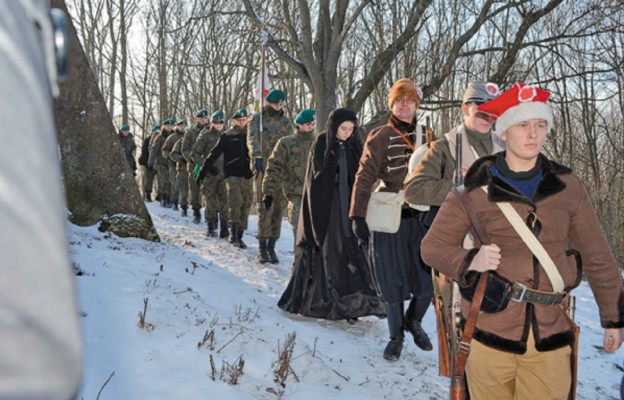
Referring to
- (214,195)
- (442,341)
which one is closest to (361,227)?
(442,341)

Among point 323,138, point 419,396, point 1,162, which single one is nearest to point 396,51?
point 323,138

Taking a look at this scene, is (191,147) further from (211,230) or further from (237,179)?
(237,179)

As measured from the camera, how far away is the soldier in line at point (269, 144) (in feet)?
27.5

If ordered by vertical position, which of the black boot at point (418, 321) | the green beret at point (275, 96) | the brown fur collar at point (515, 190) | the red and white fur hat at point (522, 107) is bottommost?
the black boot at point (418, 321)

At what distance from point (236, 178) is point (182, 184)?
507 cm

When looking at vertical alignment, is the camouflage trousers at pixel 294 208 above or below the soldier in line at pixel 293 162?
below

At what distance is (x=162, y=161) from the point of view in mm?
16281

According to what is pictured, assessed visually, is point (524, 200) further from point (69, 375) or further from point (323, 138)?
point (323, 138)

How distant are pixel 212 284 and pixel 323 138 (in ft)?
6.40

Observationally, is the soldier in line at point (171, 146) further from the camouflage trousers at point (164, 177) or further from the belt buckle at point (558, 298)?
the belt buckle at point (558, 298)

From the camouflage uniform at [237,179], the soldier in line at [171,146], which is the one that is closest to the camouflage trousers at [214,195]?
the camouflage uniform at [237,179]

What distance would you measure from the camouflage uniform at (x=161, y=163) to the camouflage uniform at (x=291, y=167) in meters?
9.01

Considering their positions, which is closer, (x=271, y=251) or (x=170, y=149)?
(x=271, y=251)

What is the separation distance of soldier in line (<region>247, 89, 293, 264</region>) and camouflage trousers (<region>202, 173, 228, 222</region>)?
1.64 meters
